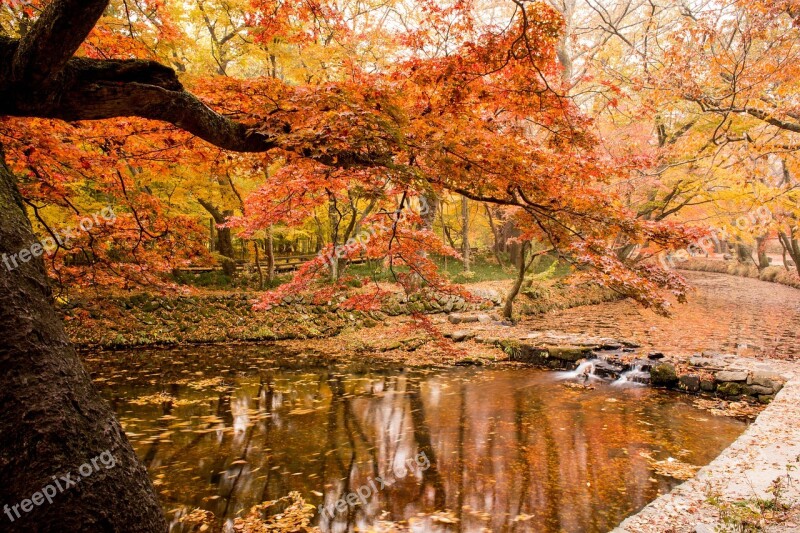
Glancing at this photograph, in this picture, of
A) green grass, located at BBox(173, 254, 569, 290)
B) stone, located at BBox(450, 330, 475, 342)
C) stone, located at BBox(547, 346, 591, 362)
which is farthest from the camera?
green grass, located at BBox(173, 254, 569, 290)

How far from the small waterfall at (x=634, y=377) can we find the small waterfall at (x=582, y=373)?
467mm

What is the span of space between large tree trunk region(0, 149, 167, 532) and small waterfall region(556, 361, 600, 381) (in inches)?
308

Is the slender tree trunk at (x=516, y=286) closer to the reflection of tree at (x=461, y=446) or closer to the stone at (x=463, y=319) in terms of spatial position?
the stone at (x=463, y=319)

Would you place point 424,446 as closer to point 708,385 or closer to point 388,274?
point 708,385

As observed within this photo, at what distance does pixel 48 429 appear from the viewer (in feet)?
6.70

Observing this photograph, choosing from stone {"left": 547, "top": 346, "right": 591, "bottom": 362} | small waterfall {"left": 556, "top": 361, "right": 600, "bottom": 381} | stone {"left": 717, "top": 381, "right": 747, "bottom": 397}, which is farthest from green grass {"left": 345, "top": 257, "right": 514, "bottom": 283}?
stone {"left": 717, "top": 381, "right": 747, "bottom": 397}

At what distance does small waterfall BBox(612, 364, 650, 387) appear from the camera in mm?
7973

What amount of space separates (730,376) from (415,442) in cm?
583

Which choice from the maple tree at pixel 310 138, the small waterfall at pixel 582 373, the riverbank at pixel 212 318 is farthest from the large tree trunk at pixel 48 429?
the small waterfall at pixel 582 373

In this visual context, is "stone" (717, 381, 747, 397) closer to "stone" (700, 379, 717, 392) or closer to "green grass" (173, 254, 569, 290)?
"stone" (700, 379, 717, 392)

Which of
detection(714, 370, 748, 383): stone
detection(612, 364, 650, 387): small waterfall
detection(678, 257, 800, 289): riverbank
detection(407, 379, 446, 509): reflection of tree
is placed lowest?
detection(407, 379, 446, 509): reflection of tree

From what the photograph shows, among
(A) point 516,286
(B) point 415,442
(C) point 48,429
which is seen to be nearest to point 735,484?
(B) point 415,442

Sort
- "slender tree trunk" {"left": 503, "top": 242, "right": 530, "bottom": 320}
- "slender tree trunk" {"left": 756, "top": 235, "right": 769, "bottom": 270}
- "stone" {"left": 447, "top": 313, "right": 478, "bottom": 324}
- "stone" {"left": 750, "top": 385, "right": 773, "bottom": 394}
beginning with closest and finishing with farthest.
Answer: "stone" {"left": 750, "top": 385, "right": 773, "bottom": 394} → "slender tree trunk" {"left": 503, "top": 242, "right": 530, "bottom": 320} → "stone" {"left": 447, "top": 313, "right": 478, "bottom": 324} → "slender tree trunk" {"left": 756, "top": 235, "right": 769, "bottom": 270}

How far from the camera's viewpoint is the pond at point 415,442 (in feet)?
13.3
